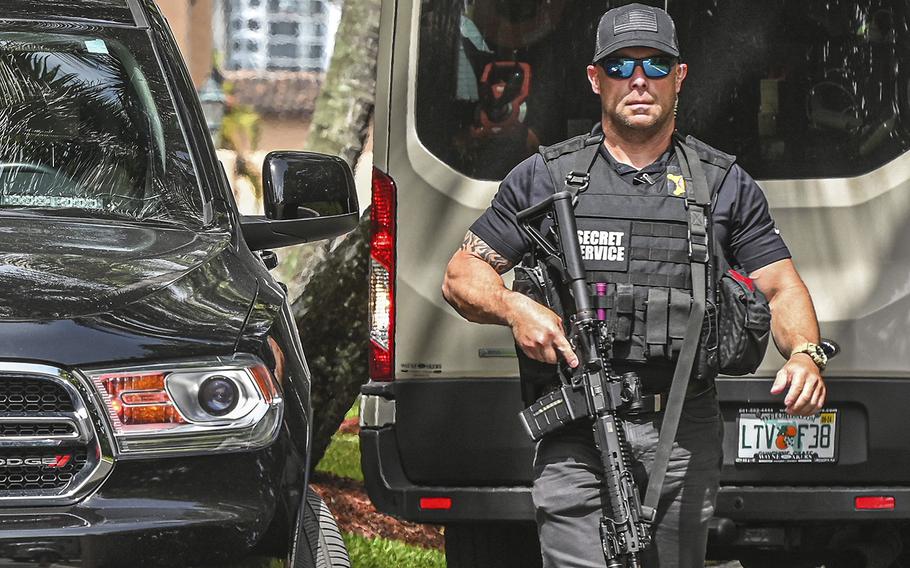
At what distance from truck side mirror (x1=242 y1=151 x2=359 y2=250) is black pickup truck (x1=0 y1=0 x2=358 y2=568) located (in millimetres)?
157

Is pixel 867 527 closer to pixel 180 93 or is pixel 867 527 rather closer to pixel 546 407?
pixel 546 407

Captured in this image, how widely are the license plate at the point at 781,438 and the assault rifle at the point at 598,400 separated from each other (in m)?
1.16

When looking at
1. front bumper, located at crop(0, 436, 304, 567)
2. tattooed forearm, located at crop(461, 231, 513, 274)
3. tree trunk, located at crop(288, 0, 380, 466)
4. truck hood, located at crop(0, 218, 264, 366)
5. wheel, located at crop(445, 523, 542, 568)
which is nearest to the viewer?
front bumper, located at crop(0, 436, 304, 567)

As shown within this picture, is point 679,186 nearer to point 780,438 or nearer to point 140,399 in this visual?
point 780,438

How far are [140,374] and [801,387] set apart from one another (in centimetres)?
157

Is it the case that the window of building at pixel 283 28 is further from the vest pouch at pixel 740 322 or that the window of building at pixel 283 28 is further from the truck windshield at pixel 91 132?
the vest pouch at pixel 740 322

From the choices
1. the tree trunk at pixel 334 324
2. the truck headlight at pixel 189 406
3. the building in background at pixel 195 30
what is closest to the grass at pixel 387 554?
the tree trunk at pixel 334 324

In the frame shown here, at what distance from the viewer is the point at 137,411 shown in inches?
128

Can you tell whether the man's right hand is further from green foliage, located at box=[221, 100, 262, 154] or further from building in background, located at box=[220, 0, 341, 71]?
building in background, located at box=[220, 0, 341, 71]

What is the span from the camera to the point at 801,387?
12.9ft

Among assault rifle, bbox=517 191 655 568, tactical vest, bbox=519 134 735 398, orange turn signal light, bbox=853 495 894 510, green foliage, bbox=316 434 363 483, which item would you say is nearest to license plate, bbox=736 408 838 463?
orange turn signal light, bbox=853 495 894 510

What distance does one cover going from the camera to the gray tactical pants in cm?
414

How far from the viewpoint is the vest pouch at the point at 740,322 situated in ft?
13.3

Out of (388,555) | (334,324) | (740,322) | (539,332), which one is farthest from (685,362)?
(334,324)
